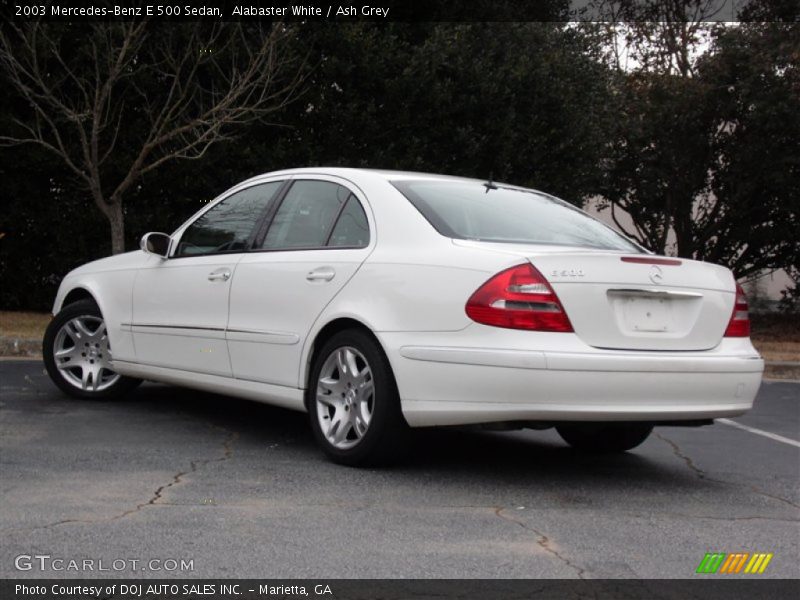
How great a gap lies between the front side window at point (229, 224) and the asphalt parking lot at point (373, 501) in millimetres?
1090

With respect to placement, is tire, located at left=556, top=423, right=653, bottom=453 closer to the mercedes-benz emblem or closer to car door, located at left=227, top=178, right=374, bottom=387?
the mercedes-benz emblem

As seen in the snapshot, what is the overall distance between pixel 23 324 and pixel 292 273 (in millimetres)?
8307

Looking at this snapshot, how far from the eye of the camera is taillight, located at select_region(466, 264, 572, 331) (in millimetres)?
5168

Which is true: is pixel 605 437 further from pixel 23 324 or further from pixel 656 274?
pixel 23 324

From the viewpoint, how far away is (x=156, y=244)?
7.40 m

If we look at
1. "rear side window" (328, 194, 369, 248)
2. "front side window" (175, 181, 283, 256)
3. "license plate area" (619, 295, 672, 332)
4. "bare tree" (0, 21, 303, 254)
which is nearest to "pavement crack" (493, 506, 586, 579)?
"license plate area" (619, 295, 672, 332)

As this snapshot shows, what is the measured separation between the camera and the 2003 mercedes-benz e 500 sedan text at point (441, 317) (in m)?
5.18

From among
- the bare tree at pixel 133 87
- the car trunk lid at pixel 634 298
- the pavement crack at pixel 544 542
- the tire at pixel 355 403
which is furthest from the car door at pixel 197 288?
the bare tree at pixel 133 87

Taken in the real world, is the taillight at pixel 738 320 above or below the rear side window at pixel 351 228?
below

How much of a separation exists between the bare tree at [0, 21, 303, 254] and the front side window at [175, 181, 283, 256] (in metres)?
7.16

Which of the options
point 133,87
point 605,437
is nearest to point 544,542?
point 605,437

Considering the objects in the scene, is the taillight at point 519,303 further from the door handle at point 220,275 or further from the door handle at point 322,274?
the door handle at point 220,275
